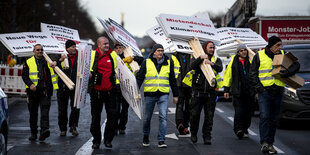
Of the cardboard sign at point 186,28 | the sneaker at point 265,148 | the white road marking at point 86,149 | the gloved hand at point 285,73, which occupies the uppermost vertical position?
the cardboard sign at point 186,28

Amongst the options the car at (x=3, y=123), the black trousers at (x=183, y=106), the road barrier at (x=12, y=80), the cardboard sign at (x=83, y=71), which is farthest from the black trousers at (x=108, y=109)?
the road barrier at (x=12, y=80)

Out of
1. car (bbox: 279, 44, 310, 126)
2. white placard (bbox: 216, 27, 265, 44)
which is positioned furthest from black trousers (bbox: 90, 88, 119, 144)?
car (bbox: 279, 44, 310, 126)

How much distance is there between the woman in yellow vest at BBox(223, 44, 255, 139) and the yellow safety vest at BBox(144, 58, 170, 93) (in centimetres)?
170

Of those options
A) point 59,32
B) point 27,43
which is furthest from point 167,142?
point 59,32

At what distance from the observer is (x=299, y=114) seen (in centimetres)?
1226

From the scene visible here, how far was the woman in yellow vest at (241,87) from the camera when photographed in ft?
37.2

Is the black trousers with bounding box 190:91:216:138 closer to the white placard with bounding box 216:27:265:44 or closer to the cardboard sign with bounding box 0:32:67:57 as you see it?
the white placard with bounding box 216:27:265:44

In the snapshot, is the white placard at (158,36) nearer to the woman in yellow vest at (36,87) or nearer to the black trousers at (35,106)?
the woman in yellow vest at (36,87)

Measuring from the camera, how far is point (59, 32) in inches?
497

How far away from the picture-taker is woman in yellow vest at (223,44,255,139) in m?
11.3

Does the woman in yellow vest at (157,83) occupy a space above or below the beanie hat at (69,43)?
below

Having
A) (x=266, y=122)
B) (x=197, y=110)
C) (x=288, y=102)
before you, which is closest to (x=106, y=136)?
(x=197, y=110)

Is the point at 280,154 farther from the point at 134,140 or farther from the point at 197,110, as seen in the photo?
the point at 134,140

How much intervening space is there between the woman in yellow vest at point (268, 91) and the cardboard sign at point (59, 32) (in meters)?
4.72
